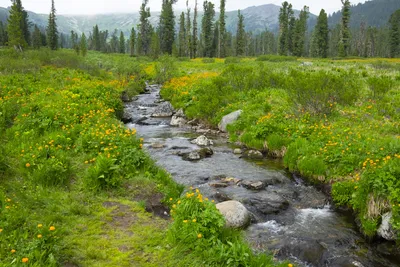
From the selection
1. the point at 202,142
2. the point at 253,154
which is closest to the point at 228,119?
the point at 202,142

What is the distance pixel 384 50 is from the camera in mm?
106625

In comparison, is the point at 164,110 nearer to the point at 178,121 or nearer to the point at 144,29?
the point at 178,121

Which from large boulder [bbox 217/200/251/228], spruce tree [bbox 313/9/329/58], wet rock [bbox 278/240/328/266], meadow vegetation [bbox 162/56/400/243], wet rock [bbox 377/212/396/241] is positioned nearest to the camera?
wet rock [bbox 278/240/328/266]

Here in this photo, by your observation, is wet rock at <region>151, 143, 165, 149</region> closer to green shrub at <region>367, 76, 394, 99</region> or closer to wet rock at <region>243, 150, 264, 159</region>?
wet rock at <region>243, 150, 264, 159</region>

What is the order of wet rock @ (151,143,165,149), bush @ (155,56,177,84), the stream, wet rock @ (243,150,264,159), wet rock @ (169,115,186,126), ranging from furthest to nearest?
bush @ (155,56,177,84), wet rock @ (169,115,186,126), wet rock @ (151,143,165,149), wet rock @ (243,150,264,159), the stream

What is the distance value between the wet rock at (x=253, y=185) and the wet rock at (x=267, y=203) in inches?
19.4

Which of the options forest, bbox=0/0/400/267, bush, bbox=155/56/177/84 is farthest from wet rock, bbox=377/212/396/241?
bush, bbox=155/56/177/84

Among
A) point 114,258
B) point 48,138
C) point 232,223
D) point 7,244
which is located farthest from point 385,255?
point 48,138

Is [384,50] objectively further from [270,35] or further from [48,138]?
[48,138]

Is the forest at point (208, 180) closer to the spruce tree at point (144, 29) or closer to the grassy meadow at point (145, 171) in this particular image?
the grassy meadow at point (145, 171)

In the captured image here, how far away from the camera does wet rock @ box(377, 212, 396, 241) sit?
686cm

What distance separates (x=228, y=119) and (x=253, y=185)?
7461 mm

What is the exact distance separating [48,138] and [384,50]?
122 metres

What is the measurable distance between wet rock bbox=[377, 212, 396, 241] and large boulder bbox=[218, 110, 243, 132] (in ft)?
33.2
